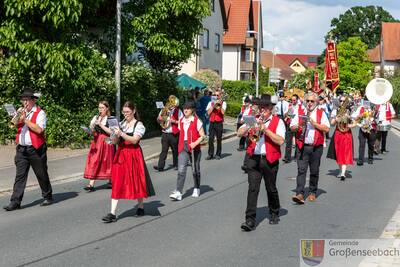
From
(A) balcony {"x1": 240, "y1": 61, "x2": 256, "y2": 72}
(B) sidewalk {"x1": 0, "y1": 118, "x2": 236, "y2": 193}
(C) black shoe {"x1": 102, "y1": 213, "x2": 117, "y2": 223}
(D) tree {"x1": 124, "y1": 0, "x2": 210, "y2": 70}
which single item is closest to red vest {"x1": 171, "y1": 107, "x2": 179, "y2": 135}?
(B) sidewalk {"x1": 0, "y1": 118, "x2": 236, "y2": 193}

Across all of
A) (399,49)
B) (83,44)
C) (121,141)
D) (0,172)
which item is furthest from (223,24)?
(399,49)

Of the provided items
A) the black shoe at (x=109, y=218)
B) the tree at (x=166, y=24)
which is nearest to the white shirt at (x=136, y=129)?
the black shoe at (x=109, y=218)

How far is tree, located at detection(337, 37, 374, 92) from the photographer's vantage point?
237 ft

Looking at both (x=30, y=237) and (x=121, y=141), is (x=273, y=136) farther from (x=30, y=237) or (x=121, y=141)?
(x=30, y=237)

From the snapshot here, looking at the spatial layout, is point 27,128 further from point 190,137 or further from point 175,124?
point 175,124

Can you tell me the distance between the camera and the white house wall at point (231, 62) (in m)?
55.4

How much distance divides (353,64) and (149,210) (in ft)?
222

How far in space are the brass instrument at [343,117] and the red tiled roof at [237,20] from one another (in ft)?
139

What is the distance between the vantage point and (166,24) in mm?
20000

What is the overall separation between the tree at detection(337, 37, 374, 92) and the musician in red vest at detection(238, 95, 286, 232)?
66856 millimetres

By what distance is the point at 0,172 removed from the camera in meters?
12.3

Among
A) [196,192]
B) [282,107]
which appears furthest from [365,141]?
[196,192]

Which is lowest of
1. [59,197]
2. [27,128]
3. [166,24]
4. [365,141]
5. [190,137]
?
[59,197]

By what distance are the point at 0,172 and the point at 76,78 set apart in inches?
191
